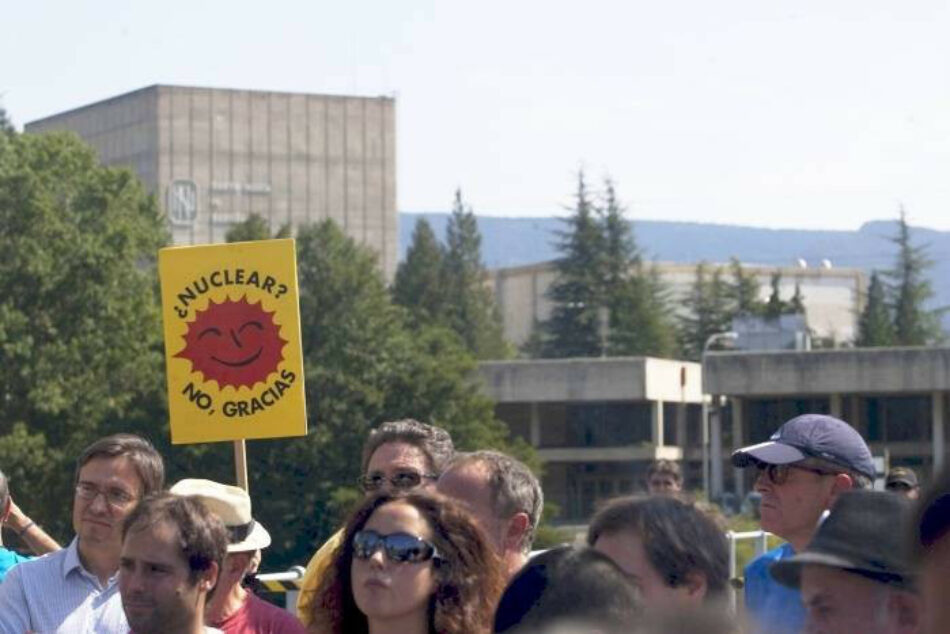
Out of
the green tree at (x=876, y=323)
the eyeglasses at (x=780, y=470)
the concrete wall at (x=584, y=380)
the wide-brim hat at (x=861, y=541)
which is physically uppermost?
the green tree at (x=876, y=323)

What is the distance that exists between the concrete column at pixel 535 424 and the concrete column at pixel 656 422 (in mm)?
4438

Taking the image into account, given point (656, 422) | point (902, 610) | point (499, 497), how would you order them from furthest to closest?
point (656, 422) < point (499, 497) < point (902, 610)

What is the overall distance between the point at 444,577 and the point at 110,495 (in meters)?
1.88

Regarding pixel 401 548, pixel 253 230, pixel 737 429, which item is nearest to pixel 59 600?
pixel 401 548

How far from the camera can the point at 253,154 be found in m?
126

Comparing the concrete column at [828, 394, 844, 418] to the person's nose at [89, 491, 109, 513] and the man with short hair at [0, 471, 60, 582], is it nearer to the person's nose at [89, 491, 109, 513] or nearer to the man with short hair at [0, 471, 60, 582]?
the man with short hair at [0, 471, 60, 582]

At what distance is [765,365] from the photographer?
74.2 meters

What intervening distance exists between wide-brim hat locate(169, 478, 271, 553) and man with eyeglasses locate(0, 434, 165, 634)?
0.35m

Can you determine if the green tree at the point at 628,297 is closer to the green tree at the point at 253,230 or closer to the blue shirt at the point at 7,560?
the green tree at the point at 253,230

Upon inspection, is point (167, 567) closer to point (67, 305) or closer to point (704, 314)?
point (67, 305)

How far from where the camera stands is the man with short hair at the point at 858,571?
2885 mm

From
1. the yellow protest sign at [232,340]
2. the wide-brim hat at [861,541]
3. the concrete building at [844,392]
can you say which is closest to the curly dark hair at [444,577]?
the wide-brim hat at [861,541]

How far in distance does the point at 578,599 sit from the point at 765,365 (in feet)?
236

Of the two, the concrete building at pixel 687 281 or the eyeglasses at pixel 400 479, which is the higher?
the concrete building at pixel 687 281
